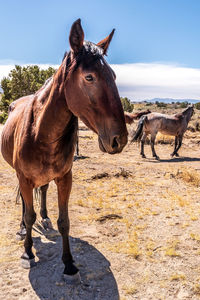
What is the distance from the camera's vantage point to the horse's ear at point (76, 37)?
1817mm

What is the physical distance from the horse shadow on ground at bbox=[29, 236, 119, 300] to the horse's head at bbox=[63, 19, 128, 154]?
177cm

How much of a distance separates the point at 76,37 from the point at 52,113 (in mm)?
771

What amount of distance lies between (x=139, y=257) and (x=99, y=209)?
1.70m

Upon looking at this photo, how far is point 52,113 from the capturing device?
237cm

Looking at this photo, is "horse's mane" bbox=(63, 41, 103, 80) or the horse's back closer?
"horse's mane" bbox=(63, 41, 103, 80)

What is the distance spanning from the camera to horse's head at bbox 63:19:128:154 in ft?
5.78

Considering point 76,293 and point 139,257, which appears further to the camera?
point 139,257

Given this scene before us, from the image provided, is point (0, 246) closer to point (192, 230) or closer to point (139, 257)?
point (139, 257)

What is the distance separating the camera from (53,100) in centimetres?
233

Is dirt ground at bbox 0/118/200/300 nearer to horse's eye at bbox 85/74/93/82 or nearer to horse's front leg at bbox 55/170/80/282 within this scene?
horse's front leg at bbox 55/170/80/282

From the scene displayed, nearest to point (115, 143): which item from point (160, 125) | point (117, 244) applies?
point (117, 244)

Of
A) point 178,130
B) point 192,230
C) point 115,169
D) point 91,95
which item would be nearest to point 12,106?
point 91,95

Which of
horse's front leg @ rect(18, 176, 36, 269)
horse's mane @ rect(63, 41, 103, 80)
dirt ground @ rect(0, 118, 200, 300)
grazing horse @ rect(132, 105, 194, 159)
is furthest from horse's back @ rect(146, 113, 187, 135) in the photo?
horse's mane @ rect(63, 41, 103, 80)

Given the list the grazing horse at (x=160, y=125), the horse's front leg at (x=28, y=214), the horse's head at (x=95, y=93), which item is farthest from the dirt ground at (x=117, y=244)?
the grazing horse at (x=160, y=125)
